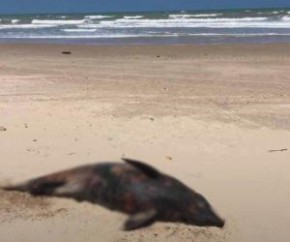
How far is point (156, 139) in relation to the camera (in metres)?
6.36

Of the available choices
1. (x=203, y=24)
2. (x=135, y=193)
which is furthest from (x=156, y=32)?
(x=135, y=193)

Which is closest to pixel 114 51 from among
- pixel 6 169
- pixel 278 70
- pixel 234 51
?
pixel 234 51

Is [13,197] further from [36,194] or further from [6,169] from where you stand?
[6,169]

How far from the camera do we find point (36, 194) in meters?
4.90

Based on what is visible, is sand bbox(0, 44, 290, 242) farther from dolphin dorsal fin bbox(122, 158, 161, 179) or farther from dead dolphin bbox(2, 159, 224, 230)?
dolphin dorsal fin bbox(122, 158, 161, 179)

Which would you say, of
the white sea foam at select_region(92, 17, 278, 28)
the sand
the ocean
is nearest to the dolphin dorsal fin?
the sand

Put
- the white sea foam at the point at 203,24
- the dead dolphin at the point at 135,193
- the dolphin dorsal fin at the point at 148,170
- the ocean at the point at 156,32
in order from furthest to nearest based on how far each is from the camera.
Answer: the white sea foam at the point at 203,24 → the ocean at the point at 156,32 → the dolphin dorsal fin at the point at 148,170 → the dead dolphin at the point at 135,193

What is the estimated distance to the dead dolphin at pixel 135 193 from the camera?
4.32 m

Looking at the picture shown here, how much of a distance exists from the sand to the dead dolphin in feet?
0.23

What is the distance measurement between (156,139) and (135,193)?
6.45 feet

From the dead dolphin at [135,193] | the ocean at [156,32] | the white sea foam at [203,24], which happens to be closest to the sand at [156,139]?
the dead dolphin at [135,193]

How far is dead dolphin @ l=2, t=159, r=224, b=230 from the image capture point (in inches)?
170

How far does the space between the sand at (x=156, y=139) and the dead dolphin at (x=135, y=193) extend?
7 centimetres

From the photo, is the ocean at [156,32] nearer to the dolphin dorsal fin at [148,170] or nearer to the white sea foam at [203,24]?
the white sea foam at [203,24]
